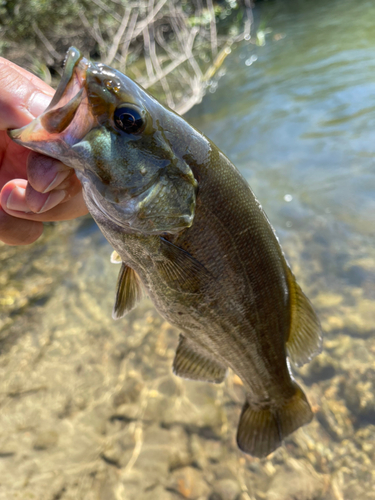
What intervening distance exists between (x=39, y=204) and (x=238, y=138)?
7.56 metres

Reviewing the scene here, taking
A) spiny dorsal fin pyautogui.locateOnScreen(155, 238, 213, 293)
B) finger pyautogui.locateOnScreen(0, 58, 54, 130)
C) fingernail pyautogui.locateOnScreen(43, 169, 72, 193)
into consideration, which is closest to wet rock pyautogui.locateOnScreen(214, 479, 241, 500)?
spiny dorsal fin pyautogui.locateOnScreen(155, 238, 213, 293)

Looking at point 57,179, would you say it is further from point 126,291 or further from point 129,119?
point 126,291

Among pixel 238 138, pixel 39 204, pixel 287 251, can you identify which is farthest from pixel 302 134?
pixel 39 204

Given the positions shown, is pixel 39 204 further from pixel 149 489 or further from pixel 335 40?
pixel 335 40


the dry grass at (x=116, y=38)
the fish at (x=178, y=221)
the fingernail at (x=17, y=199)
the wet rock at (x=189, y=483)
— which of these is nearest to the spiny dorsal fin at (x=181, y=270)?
the fish at (x=178, y=221)

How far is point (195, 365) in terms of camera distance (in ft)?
7.77

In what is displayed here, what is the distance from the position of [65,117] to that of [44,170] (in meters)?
0.35

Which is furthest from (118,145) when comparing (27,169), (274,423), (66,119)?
(274,423)

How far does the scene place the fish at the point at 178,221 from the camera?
4.85 ft

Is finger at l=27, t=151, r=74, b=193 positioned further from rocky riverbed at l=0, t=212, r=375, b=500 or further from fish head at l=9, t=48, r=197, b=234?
rocky riverbed at l=0, t=212, r=375, b=500

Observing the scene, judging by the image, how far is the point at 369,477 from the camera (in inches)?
126

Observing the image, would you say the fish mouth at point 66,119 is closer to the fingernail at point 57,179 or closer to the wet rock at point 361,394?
the fingernail at point 57,179

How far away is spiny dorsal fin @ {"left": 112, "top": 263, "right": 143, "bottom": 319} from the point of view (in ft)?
6.52

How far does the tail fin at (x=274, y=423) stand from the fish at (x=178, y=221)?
25 centimetres
